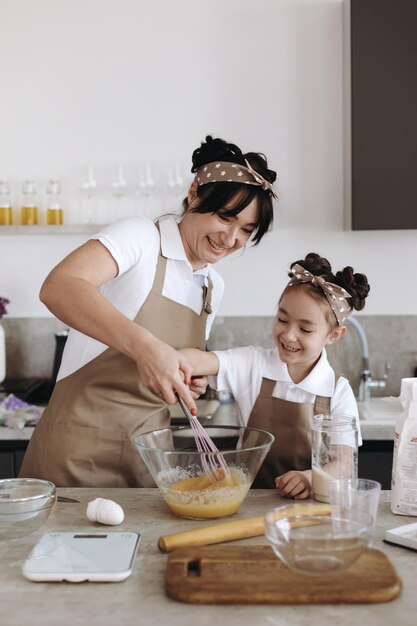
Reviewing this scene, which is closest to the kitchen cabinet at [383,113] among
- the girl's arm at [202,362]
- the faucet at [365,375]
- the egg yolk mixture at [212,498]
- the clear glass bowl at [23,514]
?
the faucet at [365,375]

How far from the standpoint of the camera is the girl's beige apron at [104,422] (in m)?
2.06

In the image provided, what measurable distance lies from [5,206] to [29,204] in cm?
11

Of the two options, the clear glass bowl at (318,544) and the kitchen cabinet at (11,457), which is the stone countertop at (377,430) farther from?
the clear glass bowl at (318,544)

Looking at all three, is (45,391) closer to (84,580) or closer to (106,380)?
(106,380)

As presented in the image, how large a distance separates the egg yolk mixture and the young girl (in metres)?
0.43

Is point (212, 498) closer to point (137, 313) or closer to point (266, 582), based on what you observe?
point (266, 582)

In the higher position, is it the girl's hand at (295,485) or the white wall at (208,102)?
the white wall at (208,102)

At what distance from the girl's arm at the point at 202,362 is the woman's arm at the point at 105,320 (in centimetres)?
31

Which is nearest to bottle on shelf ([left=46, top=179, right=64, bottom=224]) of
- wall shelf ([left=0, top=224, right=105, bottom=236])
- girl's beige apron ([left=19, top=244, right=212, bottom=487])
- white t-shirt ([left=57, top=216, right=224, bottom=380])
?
wall shelf ([left=0, top=224, right=105, bottom=236])

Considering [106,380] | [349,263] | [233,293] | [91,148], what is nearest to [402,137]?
[349,263]

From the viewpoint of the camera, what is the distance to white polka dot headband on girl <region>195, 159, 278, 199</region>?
201 cm

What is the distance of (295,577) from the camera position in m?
1.22

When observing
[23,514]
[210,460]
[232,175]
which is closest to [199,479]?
[210,460]

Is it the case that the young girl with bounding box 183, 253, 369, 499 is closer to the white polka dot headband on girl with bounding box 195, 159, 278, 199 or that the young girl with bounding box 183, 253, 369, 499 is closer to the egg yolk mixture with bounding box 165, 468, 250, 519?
the white polka dot headband on girl with bounding box 195, 159, 278, 199
